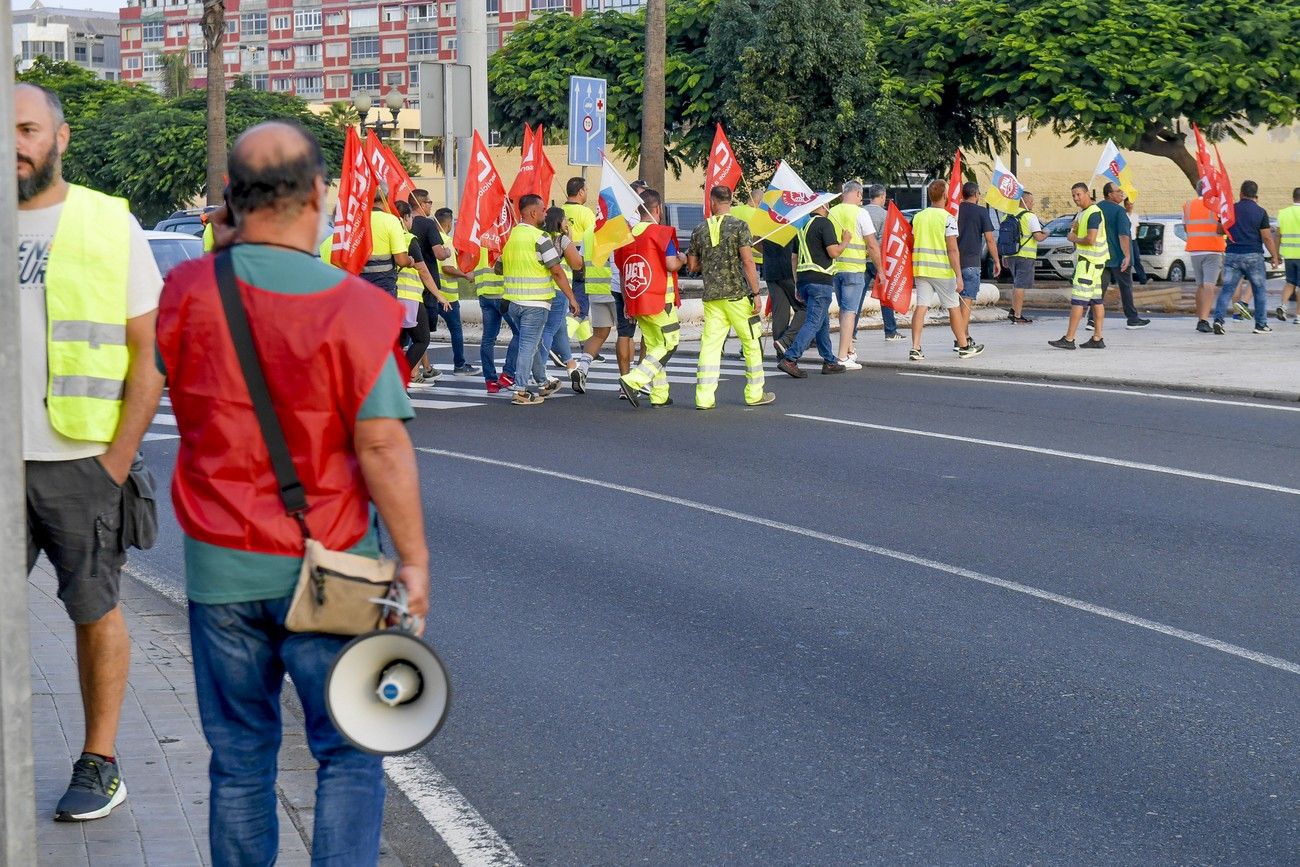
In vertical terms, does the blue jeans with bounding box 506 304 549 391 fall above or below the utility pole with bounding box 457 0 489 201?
below

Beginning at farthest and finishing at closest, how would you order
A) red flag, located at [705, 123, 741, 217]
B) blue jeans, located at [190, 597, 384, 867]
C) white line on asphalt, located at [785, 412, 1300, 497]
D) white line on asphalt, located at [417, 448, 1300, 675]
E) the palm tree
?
the palm tree, red flag, located at [705, 123, 741, 217], white line on asphalt, located at [785, 412, 1300, 497], white line on asphalt, located at [417, 448, 1300, 675], blue jeans, located at [190, 597, 384, 867]

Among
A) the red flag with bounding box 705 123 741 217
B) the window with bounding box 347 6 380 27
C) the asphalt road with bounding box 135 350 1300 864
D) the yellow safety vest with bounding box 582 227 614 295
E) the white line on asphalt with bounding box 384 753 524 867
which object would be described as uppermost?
the window with bounding box 347 6 380 27

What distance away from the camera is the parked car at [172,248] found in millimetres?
17547

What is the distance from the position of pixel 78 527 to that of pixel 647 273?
402 inches

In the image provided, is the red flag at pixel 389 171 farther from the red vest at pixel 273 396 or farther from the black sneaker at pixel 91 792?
the red vest at pixel 273 396

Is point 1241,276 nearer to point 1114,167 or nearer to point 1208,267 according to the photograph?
point 1208,267

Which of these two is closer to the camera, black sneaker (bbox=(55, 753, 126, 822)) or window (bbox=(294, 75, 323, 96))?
black sneaker (bbox=(55, 753, 126, 822))

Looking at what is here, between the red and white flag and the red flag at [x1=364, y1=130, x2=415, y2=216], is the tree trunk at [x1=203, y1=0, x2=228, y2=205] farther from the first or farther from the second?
the red flag at [x1=364, y1=130, x2=415, y2=216]

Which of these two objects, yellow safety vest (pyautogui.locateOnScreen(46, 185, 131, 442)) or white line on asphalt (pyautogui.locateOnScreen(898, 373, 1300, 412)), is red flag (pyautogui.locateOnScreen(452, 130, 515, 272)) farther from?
yellow safety vest (pyautogui.locateOnScreen(46, 185, 131, 442))

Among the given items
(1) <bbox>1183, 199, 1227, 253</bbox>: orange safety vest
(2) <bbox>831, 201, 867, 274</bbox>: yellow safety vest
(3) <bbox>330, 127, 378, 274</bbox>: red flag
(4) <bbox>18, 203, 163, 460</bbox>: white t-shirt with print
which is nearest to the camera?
(4) <bbox>18, 203, 163, 460</bbox>: white t-shirt with print

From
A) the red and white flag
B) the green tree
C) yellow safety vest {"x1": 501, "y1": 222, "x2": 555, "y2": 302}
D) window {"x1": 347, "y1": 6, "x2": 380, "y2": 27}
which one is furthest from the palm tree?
yellow safety vest {"x1": 501, "y1": 222, "x2": 555, "y2": 302}

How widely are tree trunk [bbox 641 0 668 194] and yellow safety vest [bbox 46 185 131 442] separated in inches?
900

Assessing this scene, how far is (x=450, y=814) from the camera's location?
5066mm

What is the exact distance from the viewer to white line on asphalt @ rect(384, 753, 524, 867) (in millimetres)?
4730
